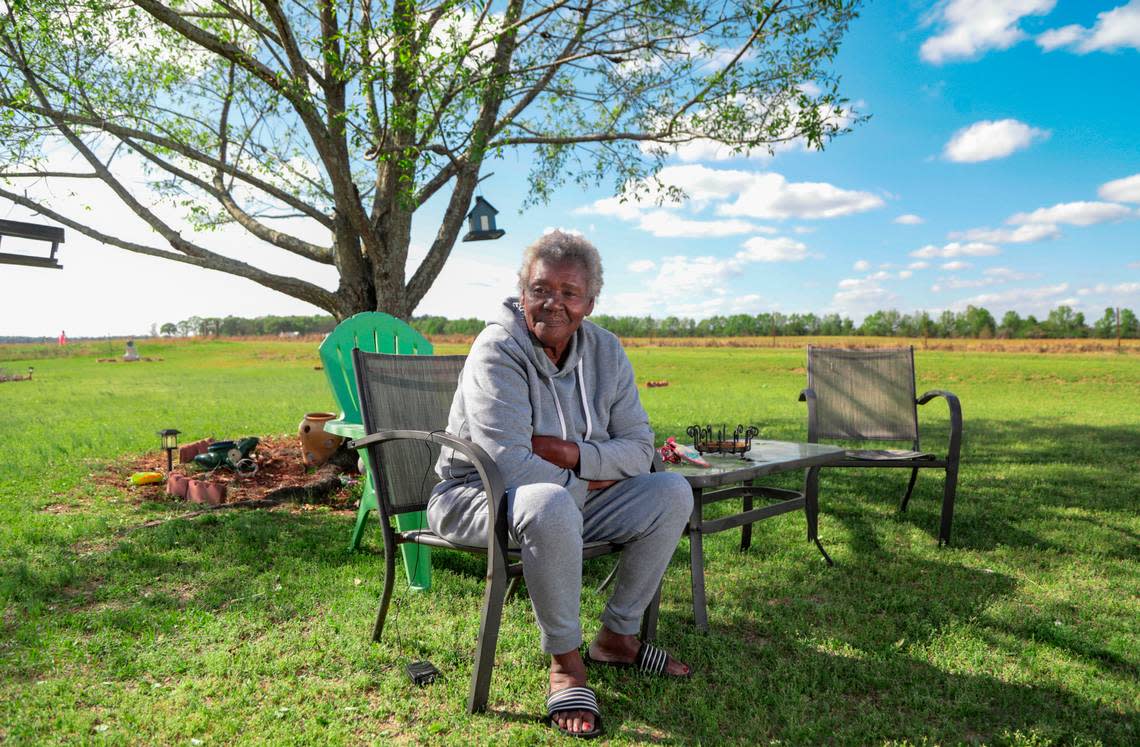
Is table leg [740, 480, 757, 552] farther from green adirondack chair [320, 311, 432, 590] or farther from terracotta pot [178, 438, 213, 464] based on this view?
terracotta pot [178, 438, 213, 464]

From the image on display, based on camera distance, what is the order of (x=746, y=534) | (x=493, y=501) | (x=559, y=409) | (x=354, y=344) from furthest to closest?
(x=354, y=344) → (x=746, y=534) → (x=559, y=409) → (x=493, y=501)

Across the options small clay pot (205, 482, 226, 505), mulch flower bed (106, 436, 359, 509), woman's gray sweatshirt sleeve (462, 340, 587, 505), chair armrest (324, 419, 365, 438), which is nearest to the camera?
woman's gray sweatshirt sleeve (462, 340, 587, 505)

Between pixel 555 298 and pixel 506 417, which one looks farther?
pixel 555 298

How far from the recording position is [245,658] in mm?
2668

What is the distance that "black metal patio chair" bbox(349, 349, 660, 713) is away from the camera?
2264 mm

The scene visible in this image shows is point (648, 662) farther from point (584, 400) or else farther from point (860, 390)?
point (860, 390)

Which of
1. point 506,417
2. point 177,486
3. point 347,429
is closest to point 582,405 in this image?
point 506,417

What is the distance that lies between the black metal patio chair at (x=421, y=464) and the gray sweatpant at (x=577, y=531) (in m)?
0.06

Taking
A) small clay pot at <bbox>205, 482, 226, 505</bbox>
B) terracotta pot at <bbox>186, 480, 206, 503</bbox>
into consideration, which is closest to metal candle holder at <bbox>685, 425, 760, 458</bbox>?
small clay pot at <bbox>205, 482, 226, 505</bbox>

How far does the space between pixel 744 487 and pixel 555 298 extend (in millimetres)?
1887

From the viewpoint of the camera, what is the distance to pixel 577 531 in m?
2.26

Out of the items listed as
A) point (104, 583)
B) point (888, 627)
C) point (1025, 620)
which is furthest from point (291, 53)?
point (1025, 620)

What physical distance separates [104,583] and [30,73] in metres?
4.42

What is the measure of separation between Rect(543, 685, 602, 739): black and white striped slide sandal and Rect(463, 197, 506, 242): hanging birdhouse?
4.89 metres
